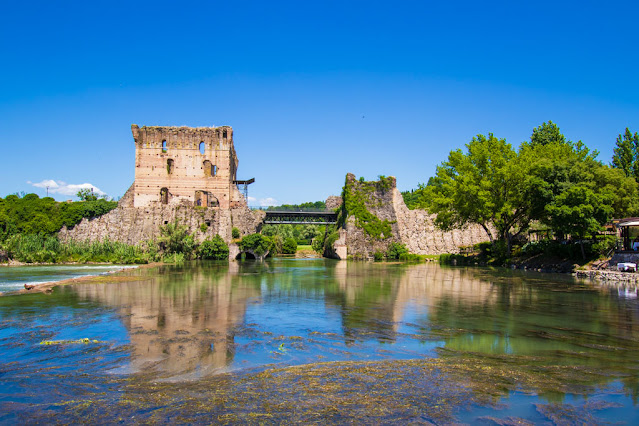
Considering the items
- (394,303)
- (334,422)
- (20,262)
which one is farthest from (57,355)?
(20,262)

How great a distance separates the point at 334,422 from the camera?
465 centimetres

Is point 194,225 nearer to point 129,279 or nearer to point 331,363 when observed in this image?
point 129,279

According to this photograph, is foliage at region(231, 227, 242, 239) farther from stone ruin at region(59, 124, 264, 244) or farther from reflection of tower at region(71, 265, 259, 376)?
reflection of tower at region(71, 265, 259, 376)

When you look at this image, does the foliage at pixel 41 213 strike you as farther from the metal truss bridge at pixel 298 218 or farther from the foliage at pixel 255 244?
the metal truss bridge at pixel 298 218

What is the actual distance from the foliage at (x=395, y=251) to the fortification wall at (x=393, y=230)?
2.15 feet

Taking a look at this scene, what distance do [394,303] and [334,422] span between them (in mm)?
9161

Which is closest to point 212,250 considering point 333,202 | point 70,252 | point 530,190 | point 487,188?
point 70,252

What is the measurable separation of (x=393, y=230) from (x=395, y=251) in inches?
102

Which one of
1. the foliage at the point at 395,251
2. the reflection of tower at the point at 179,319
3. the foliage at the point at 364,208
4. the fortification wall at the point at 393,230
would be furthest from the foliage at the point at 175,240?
the reflection of tower at the point at 179,319

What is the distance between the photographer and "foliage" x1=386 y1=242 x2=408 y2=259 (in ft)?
144

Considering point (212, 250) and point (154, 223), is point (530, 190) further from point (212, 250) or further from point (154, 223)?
point (154, 223)

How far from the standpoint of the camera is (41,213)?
4478 centimetres

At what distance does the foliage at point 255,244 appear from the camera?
41500mm

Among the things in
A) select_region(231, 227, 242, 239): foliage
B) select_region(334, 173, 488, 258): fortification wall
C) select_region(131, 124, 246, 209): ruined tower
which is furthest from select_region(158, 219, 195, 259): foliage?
select_region(334, 173, 488, 258): fortification wall
